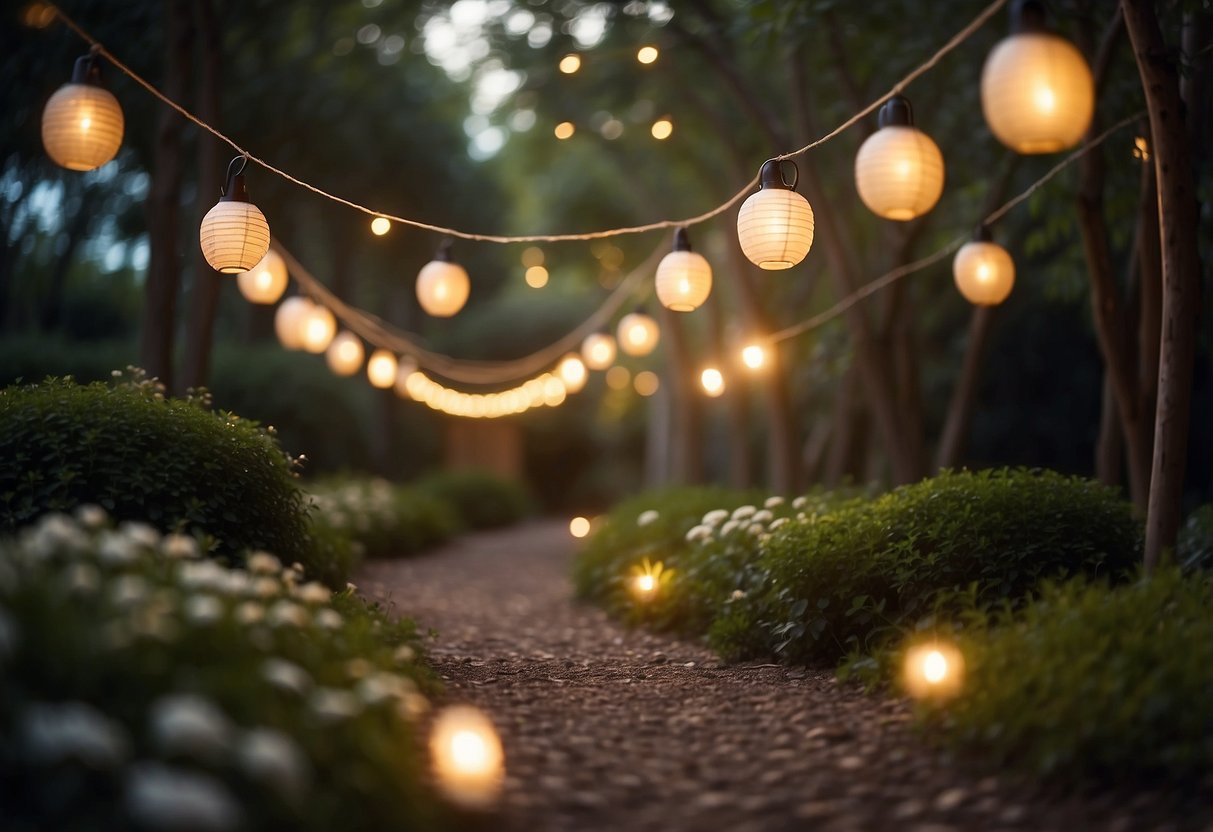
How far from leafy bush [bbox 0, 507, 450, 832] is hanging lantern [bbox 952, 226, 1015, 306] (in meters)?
4.80

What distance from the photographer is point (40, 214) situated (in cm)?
1628

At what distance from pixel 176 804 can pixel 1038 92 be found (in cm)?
323

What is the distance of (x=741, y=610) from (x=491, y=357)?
18296 mm

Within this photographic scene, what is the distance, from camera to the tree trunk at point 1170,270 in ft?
16.4

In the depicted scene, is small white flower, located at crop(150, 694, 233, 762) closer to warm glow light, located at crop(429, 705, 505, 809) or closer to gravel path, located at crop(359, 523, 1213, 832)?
warm glow light, located at crop(429, 705, 505, 809)

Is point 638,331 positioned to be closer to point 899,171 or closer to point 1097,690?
point 899,171

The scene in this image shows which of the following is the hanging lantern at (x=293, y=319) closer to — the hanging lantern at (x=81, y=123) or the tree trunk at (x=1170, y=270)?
the hanging lantern at (x=81, y=123)

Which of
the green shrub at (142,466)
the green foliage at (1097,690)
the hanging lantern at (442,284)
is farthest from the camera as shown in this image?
the hanging lantern at (442,284)

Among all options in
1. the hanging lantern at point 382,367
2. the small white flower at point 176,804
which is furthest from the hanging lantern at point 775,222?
the hanging lantern at point 382,367

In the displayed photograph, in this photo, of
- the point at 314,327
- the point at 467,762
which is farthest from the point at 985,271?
the point at 314,327

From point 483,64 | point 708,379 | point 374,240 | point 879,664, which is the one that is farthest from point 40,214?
point 879,664

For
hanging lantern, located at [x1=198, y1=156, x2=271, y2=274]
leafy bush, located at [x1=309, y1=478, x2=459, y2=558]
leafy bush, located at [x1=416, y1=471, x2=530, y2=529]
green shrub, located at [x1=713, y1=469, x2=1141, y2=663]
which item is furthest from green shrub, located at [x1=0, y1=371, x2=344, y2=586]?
leafy bush, located at [x1=416, y1=471, x2=530, y2=529]

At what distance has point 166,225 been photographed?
809 centimetres

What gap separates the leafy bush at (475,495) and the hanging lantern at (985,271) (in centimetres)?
1251
